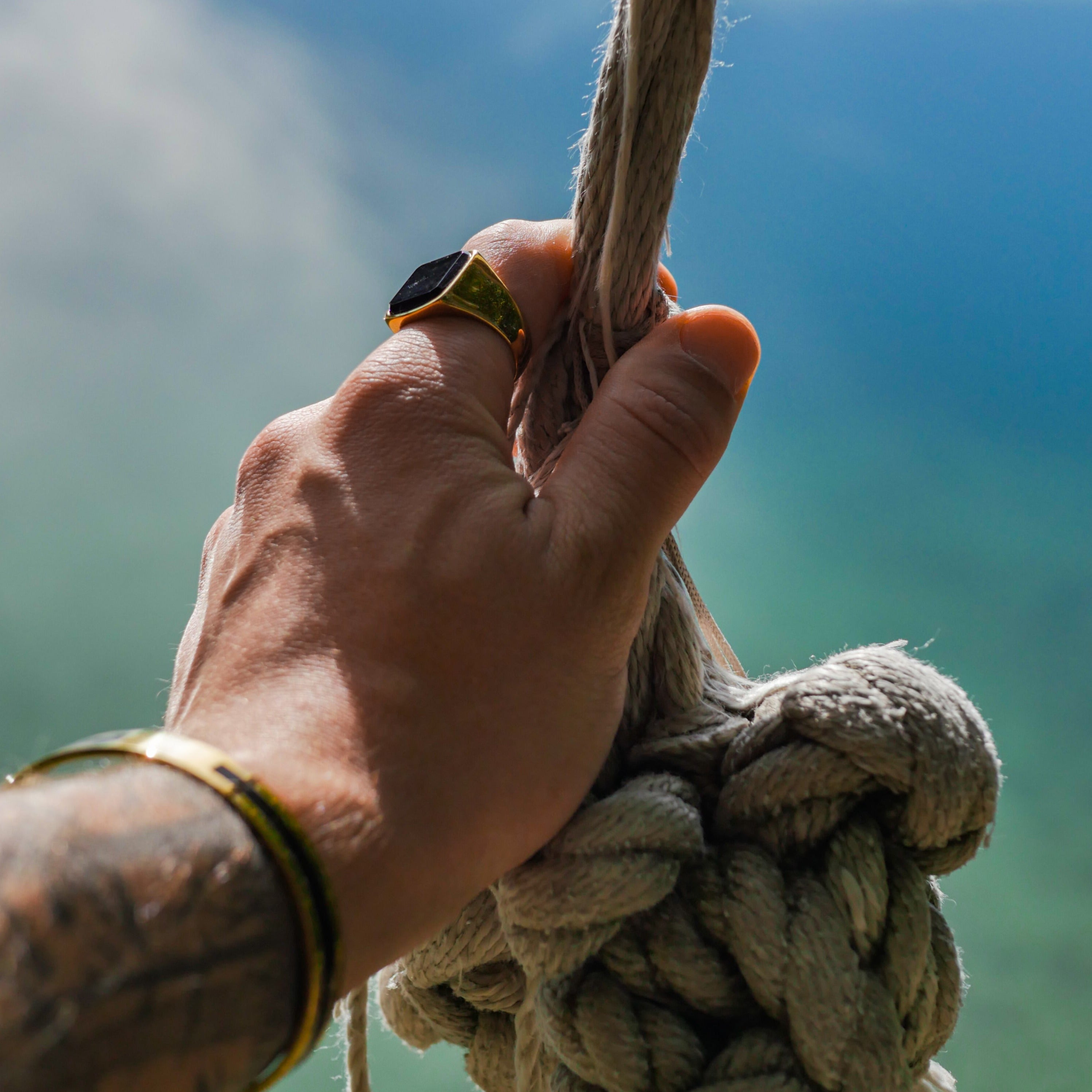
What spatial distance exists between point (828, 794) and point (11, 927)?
404 mm

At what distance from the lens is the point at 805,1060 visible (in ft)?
1.44

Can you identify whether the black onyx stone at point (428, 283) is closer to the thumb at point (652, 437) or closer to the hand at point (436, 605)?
the hand at point (436, 605)

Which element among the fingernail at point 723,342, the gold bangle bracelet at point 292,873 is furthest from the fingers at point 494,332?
the gold bangle bracelet at point 292,873

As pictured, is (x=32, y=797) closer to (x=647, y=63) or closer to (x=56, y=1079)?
(x=56, y=1079)

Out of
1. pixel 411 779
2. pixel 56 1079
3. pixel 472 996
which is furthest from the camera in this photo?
pixel 472 996

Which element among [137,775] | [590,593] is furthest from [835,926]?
[137,775]

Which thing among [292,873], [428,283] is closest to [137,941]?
[292,873]

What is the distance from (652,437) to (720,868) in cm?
26

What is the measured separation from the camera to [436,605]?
0.45 metres

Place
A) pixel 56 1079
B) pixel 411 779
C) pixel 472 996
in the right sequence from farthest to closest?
pixel 472 996
pixel 411 779
pixel 56 1079

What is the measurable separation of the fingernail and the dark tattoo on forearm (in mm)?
371

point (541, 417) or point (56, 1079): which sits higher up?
point (541, 417)

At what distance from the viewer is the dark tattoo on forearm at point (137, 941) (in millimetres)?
278

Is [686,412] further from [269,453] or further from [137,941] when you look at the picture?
[137,941]
